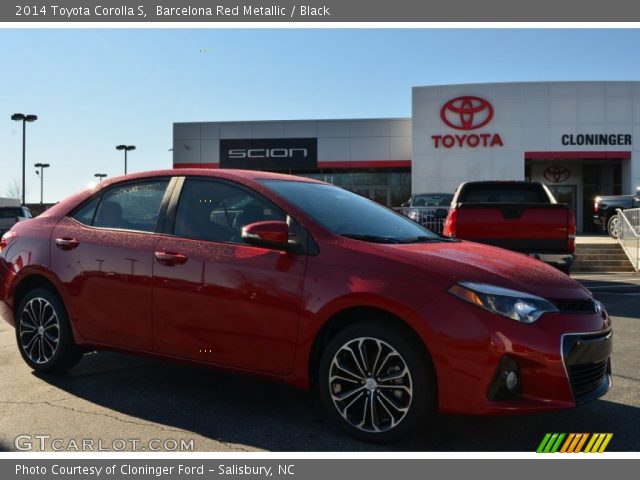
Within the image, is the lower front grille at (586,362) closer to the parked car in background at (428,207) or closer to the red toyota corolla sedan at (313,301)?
the red toyota corolla sedan at (313,301)

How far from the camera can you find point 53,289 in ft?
16.5

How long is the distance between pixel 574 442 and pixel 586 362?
494 millimetres

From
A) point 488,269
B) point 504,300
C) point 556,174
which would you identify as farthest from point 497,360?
point 556,174

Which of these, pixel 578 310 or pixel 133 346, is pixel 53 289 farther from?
pixel 578 310

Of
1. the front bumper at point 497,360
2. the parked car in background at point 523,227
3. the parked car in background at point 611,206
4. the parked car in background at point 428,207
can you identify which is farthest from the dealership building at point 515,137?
the front bumper at point 497,360

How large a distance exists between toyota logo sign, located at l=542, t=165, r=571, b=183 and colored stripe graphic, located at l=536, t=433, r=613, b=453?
3046cm

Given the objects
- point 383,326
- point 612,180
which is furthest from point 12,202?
point 383,326

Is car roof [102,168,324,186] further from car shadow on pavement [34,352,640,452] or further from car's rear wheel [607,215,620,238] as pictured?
car's rear wheel [607,215,620,238]

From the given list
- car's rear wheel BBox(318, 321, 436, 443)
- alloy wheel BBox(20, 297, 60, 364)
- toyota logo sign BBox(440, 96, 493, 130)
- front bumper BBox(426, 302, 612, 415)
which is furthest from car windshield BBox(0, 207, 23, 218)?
front bumper BBox(426, 302, 612, 415)

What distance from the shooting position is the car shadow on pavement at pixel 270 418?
361 centimetres

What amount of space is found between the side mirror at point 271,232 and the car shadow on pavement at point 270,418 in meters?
1.11

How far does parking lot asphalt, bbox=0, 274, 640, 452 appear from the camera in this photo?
3.61 metres

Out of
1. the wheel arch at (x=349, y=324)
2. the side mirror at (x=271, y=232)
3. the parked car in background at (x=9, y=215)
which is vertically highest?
the parked car in background at (x=9, y=215)

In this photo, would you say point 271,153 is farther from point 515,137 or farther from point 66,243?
point 66,243
